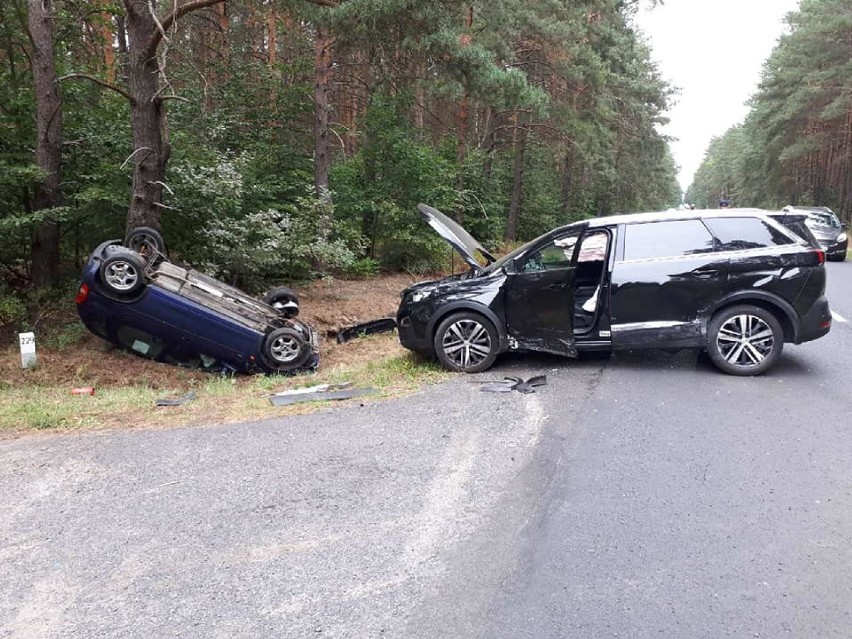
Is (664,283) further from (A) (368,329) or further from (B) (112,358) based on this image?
(B) (112,358)

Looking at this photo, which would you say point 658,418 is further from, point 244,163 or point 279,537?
point 244,163

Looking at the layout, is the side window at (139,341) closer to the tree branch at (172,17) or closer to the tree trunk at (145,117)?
the tree trunk at (145,117)

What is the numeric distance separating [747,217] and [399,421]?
447cm

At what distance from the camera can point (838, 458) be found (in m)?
4.63

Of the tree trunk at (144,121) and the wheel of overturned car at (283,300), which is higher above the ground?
the tree trunk at (144,121)

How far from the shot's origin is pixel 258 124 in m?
16.6

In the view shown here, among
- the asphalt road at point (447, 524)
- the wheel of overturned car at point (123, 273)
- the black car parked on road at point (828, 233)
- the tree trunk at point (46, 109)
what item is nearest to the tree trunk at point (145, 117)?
the tree trunk at point (46, 109)

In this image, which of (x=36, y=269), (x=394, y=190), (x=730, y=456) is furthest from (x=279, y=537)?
(x=394, y=190)

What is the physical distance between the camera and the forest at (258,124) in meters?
11.1

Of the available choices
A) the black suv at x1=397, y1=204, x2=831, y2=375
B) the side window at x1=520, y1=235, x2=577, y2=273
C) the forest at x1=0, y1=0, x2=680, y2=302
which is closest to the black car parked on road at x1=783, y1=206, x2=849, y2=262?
the forest at x1=0, y1=0, x2=680, y2=302

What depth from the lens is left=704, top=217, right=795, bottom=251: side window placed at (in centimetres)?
683

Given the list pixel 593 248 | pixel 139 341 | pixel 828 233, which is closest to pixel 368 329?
pixel 139 341

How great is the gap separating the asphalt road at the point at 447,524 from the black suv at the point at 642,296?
1.04 meters

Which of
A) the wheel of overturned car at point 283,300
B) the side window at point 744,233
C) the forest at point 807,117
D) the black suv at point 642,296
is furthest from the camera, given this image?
the forest at point 807,117
